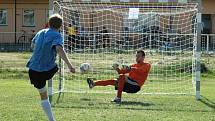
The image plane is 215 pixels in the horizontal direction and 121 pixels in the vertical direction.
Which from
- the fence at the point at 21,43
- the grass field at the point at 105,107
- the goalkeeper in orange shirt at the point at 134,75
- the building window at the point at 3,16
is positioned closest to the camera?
the grass field at the point at 105,107

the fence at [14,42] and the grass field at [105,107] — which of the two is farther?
the fence at [14,42]

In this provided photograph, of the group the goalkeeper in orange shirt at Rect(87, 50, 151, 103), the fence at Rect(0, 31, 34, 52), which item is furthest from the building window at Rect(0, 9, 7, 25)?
the goalkeeper in orange shirt at Rect(87, 50, 151, 103)

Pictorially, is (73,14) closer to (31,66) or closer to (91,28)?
(91,28)

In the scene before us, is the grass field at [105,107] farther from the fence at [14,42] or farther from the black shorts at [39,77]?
the fence at [14,42]

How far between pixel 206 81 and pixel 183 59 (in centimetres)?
155

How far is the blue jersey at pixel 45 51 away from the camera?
28.3 feet

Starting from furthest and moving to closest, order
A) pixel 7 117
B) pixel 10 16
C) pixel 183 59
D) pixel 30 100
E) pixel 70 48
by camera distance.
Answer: pixel 10 16 < pixel 183 59 < pixel 70 48 < pixel 30 100 < pixel 7 117

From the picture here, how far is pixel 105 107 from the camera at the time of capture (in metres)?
11.5

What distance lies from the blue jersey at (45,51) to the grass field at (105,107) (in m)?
1.29

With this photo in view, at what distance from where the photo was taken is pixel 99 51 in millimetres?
18766

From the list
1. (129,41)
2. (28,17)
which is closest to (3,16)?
(28,17)

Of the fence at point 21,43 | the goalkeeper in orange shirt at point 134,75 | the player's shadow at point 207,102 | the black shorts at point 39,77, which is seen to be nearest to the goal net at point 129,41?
the player's shadow at point 207,102

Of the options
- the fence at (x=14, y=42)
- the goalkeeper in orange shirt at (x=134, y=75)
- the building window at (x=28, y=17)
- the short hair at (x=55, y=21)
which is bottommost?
the goalkeeper in orange shirt at (x=134, y=75)

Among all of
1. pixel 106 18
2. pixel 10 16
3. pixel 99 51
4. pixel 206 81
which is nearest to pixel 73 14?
pixel 99 51
